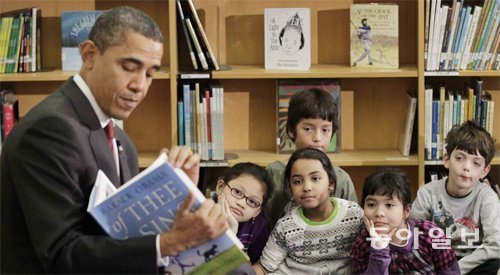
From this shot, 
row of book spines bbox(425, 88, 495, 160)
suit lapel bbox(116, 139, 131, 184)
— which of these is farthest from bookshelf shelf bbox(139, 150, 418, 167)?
suit lapel bbox(116, 139, 131, 184)

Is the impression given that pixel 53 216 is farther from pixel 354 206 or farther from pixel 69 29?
pixel 69 29

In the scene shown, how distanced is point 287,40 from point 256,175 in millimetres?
1104

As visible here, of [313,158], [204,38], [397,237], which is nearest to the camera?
[397,237]

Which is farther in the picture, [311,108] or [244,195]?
[311,108]

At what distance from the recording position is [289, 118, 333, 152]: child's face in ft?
11.4

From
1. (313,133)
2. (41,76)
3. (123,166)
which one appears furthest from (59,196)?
(41,76)

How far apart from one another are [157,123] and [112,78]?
8.47 ft

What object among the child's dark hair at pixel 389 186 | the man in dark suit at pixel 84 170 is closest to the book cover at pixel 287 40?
the child's dark hair at pixel 389 186

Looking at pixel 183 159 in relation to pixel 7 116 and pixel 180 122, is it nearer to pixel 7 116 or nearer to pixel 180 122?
pixel 180 122

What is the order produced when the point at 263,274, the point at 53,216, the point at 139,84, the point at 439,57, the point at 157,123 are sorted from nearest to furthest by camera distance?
1. the point at 53,216
2. the point at 139,84
3. the point at 263,274
4. the point at 439,57
5. the point at 157,123

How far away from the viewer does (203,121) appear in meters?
4.14

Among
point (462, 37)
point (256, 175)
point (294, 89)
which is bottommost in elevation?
point (256, 175)

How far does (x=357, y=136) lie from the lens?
443cm

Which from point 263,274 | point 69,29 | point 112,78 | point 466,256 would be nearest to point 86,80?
point 112,78
